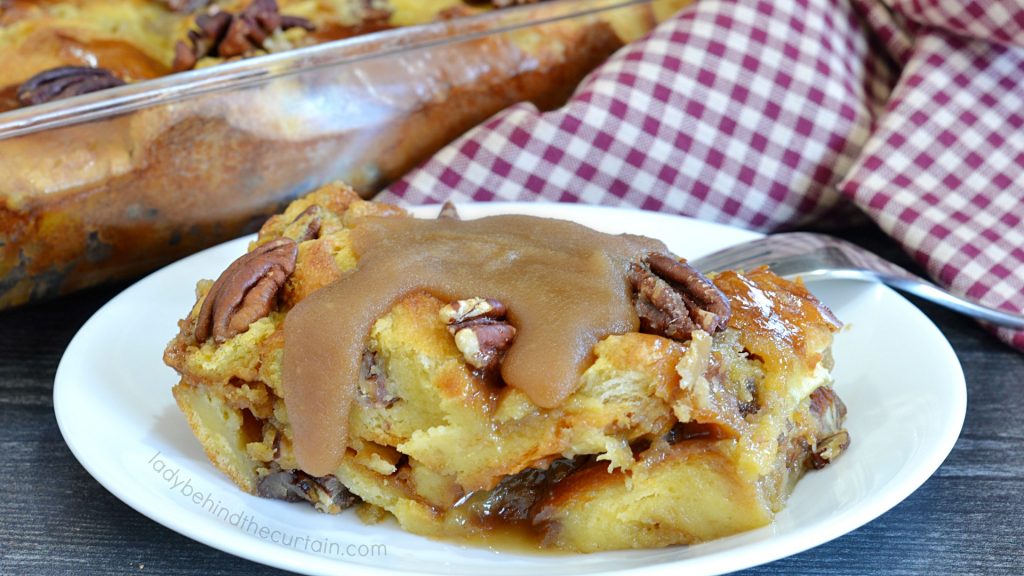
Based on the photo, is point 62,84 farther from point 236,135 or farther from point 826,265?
point 826,265

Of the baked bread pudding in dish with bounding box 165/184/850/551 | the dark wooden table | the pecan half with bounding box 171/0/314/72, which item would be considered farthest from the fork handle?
the pecan half with bounding box 171/0/314/72

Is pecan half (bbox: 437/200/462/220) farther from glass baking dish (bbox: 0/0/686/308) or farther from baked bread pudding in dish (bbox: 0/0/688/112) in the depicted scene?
baked bread pudding in dish (bbox: 0/0/688/112)

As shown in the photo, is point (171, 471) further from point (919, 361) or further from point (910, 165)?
point (910, 165)

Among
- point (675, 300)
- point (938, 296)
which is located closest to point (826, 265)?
point (938, 296)

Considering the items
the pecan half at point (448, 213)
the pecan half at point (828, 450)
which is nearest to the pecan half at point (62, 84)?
the pecan half at point (448, 213)

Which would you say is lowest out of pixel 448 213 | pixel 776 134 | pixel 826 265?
pixel 776 134

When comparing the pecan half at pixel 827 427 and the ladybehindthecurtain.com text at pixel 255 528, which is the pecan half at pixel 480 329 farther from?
the pecan half at pixel 827 427

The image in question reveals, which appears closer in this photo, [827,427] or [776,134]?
[827,427]
